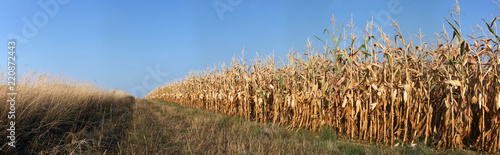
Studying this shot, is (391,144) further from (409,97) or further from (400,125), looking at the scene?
(409,97)

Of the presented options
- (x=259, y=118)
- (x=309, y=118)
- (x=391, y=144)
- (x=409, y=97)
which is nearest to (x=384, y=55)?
(x=409, y=97)

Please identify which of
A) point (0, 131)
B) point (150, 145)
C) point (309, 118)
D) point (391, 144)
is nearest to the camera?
point (0, 131)

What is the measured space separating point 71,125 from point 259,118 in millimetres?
4700

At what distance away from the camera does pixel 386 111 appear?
4.54 meters

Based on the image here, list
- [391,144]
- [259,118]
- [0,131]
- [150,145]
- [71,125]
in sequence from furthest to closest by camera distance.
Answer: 1. [259,118]
2. [71,125]
3. [391,144]
4. [150,145]
5. [0,131]

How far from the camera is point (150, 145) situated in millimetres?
3695

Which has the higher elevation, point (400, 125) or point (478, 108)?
point (478, 108)

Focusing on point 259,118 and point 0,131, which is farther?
point 259,118

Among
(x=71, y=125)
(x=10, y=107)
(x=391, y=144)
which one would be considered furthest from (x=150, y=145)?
(x=391, y=144)

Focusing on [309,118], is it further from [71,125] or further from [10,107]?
[10,107]

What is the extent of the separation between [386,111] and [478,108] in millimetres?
1309

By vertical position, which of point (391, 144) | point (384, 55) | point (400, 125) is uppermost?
point (384, 55)

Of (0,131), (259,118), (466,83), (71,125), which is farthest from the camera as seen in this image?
(259,118)

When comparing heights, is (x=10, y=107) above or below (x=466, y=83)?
below
